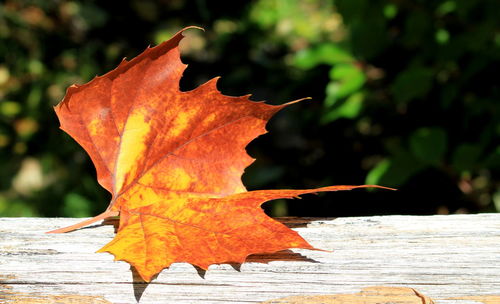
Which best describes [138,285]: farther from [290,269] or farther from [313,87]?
[313,87]

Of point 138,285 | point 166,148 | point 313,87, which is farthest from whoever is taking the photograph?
point 313,87

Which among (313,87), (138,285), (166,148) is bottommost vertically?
(138,285)

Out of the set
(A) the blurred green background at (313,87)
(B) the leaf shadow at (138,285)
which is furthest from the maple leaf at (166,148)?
(A) the blurred green background at (313,87)

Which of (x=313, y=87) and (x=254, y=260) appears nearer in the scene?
(x=254, y=260)

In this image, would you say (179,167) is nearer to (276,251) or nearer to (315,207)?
(276,251)

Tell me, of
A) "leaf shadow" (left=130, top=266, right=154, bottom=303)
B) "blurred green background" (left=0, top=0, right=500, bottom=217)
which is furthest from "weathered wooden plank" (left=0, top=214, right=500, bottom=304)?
"blurred green background" (left=0, top=0, right=500, bottom=217)

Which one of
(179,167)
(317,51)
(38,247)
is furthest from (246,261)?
(317,51)

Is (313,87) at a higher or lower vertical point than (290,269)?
higher

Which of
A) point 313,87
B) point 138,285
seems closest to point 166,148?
point 138,285
